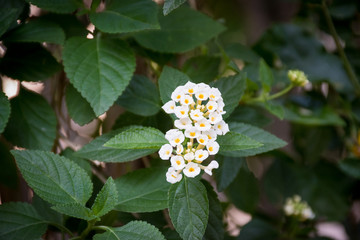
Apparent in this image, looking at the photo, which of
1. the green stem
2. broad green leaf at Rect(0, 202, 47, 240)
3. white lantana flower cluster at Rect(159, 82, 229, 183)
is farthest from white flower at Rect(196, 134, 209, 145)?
the green stem

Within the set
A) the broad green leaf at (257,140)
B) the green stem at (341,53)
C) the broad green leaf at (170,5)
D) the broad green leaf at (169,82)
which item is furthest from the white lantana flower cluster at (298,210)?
the broad green leaf at (170,5)

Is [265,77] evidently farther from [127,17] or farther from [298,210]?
[298,210]

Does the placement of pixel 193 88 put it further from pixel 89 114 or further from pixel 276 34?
pixel 276 34

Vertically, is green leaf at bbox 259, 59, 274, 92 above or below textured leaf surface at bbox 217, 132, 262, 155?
below

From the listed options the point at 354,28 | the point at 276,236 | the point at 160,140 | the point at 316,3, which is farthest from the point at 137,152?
the point at 354,28

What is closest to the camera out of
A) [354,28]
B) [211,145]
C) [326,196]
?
[211,145]

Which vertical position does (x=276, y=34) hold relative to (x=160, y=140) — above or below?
below

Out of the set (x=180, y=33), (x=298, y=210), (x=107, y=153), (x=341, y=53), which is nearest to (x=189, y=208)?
(x=107, y=153)

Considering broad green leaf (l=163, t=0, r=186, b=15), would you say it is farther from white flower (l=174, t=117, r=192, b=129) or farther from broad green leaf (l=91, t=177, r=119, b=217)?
broad green leaf (l=91, t=177, r=119, b=217)
